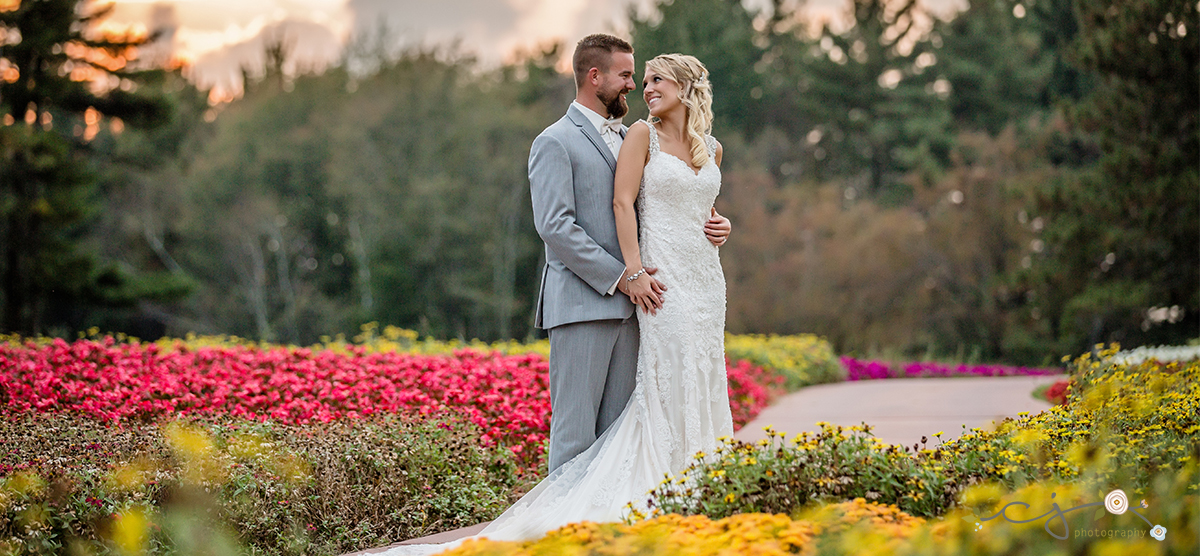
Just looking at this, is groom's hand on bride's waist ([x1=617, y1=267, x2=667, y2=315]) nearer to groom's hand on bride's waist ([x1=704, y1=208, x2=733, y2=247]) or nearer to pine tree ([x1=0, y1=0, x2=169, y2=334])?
groom's hand on bride's waist ([x1=704, y1=208, x2=733, y2=247])

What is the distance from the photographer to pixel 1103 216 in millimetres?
13641

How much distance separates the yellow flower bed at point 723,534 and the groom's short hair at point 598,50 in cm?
179

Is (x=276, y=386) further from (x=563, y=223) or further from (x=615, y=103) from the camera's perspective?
(x=615, y=103)

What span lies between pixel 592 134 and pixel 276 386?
3161 millimetres

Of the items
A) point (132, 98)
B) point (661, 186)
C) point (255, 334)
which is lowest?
point (255, 334)

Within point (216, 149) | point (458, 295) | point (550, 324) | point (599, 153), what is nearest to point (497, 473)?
point (550, 324)

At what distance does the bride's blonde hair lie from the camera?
11.8 ft

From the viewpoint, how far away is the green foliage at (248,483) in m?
3.21

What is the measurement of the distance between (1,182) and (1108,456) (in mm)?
20178

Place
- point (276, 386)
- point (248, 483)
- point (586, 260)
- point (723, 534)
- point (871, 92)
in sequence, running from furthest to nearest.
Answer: point (871, 92)
point (276, 386)
point (248, 483)
point (586, 260)
point (723, 534)

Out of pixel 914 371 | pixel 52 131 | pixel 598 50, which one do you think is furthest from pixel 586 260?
pixel 52 131

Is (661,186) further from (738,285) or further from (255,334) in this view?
(255,334)

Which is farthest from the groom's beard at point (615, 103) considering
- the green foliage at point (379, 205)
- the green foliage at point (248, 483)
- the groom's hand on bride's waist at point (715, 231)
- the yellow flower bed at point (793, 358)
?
the green foliage at point (379, 205)

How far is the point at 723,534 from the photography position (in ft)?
7.94
